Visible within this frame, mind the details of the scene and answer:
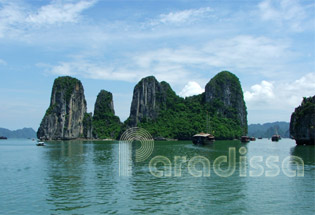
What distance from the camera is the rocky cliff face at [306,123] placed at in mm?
105812

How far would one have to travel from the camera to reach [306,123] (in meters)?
108

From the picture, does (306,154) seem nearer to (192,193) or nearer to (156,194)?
(192,193)

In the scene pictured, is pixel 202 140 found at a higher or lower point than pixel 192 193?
higher

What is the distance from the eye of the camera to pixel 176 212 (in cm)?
2058

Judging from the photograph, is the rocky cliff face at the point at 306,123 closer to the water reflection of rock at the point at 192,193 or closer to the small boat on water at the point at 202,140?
the small boat on water at the point at 202,140

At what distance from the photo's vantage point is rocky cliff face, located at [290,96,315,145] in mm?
105812

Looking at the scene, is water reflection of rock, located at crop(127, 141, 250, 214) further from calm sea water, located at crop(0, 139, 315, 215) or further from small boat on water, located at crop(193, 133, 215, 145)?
small boat on water, located at crop(193, 133, 215, 145)

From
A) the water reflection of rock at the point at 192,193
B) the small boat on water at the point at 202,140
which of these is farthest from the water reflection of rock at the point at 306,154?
the small boat on water at the point at 202,140

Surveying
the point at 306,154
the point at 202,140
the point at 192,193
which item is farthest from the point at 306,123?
the point at 192,193

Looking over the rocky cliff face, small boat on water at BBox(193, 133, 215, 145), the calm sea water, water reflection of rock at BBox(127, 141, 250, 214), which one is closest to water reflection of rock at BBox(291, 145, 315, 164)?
the calm sea water

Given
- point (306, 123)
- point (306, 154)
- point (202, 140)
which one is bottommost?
point (306, 154)

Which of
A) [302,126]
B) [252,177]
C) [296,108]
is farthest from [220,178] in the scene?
[296,108]

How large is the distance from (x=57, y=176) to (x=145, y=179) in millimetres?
10437

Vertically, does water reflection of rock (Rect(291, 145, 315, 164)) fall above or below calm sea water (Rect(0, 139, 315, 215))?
above
